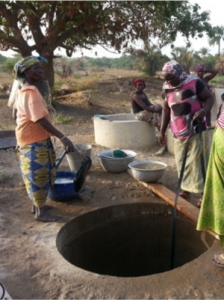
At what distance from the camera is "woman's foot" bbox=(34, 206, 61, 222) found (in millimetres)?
3713

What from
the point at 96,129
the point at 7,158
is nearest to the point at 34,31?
the point at 96,129

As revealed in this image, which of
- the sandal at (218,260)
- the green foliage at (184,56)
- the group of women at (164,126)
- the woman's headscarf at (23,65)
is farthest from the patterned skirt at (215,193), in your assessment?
the green foliage at (184,56)

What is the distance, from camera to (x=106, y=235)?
14.3ft

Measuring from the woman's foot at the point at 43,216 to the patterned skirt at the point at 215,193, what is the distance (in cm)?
156

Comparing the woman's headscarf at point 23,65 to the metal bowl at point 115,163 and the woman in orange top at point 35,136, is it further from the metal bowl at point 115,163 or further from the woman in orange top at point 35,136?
the metal bowl at point 115,163

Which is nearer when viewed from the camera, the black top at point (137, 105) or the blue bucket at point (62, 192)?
the blue bucket at point (62, 192)

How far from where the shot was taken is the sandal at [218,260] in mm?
2803

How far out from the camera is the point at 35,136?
351 cm

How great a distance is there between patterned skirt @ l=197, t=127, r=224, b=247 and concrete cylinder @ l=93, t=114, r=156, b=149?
4.12 metres

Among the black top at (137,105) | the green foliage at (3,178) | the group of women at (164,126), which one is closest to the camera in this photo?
the group of women at (164,126)

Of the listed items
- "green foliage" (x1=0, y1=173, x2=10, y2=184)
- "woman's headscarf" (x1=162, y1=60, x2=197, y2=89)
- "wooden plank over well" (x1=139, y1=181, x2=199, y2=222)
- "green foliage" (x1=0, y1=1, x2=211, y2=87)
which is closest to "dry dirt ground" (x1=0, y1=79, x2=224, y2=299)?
"green foliage" (x1=0, y1=173, x2=10, y2=184)

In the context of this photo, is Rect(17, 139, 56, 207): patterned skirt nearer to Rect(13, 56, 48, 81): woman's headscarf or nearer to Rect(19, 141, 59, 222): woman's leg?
Rect(19, 141, 59, 222): woman's leg

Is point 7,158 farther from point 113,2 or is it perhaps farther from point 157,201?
point 113,2

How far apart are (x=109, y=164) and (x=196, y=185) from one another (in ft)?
4.95
